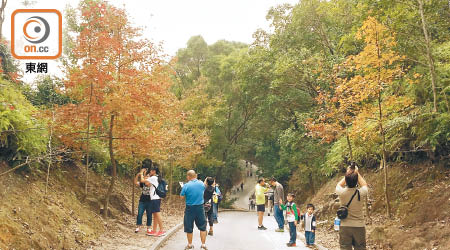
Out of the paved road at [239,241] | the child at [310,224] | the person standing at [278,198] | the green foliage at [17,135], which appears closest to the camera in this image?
the green foliage at [17,135]

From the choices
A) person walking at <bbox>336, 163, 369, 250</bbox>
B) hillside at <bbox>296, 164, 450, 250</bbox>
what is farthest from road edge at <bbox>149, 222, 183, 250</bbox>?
person walking at <bbox>336, 163, 369, 250</bbox>

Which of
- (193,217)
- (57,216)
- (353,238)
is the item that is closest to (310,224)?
(193,217)

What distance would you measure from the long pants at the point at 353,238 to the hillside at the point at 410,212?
6.93ft

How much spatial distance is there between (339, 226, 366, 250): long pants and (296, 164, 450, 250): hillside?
2.11 meters

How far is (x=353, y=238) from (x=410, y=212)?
395 centimetres

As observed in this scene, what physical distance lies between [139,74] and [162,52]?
133 cm

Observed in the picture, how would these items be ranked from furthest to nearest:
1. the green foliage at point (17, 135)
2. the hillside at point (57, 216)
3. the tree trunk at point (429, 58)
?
the tree trunk at point (429, 58)
the green foliage at point (17, 135)
the hillside at point (57, 216)

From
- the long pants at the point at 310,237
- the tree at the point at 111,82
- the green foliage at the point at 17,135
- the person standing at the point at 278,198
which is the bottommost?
the long pants at the point at 310,237

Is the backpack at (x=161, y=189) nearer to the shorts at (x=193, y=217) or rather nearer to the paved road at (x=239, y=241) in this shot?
the paved road at (x=239, y=241)

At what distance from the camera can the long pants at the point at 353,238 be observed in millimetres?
5902

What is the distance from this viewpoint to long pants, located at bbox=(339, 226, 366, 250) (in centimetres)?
590

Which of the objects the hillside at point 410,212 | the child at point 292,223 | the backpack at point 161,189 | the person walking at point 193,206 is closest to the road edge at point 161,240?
the person walking at point 193,206

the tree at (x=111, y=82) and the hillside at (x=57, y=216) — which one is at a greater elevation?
the tree at (x=111, y=82)

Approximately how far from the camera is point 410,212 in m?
8.91
